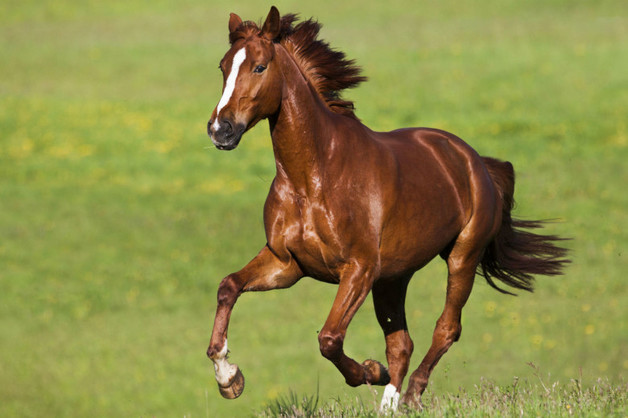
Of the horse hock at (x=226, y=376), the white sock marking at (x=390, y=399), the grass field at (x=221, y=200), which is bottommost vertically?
the grass field at (x=221, y=200)

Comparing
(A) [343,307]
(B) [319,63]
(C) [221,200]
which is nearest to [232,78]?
(B) [319,63]

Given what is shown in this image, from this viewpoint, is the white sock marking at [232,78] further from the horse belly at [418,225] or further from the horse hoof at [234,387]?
the horse hoof at [234,387]

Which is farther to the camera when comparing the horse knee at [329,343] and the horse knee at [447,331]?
the horse knee at [447,331]

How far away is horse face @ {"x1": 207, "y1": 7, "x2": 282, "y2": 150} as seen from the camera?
5.45 meters

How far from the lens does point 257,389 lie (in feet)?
47.9

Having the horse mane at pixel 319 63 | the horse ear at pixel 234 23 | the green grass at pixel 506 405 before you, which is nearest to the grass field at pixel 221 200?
the green grass at pixel 506 405

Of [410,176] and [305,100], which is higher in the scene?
[305,100]

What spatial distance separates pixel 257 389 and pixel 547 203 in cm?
982

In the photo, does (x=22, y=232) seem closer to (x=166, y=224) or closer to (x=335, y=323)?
(x=166, y=224)

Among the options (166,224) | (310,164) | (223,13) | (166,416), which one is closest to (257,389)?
(166,416)

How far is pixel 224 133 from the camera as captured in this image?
5.43 m

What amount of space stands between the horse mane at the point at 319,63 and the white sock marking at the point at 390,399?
6.19 ft

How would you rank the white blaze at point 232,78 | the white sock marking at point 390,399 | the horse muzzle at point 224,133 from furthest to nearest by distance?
the white sock marking at point 390,399 < the white blaze at point 232,78 < the horse muzzle at point 224,133

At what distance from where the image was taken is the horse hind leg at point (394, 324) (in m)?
7.12
